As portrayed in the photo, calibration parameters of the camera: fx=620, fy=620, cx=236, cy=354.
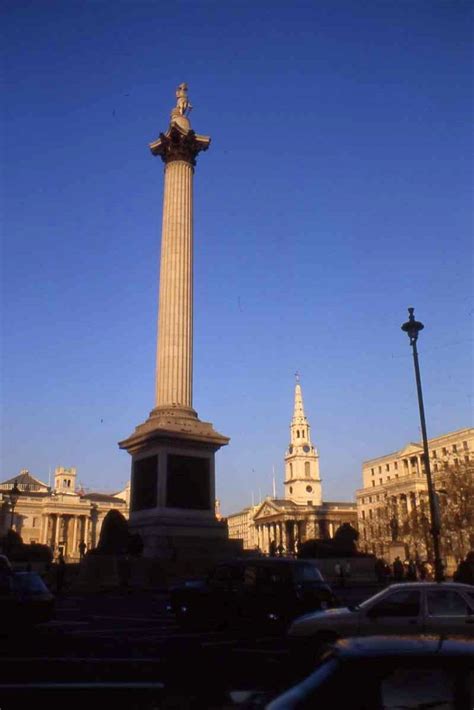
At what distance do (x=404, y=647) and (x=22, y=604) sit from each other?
1346 centimetres

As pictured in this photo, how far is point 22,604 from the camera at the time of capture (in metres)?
15.1

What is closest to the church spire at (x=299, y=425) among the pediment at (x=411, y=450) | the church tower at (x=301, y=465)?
the church tower at (x=301, y=465)

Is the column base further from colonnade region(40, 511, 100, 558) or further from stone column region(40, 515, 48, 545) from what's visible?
stone column region(40, 515, 48, 545)

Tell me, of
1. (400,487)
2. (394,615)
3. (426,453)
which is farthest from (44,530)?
(394,615)

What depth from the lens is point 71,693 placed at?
25.3ft

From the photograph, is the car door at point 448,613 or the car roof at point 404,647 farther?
the car door at point 448,613

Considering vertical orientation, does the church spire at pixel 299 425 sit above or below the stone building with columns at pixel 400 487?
above

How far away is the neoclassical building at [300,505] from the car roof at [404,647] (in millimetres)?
132964

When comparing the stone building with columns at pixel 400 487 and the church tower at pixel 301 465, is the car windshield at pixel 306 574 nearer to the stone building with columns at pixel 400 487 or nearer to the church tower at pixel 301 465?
the stone building with columns at pixel 400 487

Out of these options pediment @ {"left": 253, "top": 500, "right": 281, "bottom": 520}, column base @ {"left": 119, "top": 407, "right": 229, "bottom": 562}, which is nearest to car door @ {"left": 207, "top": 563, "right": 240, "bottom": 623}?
column base @ {"left": 119, "top": 407, "right": 229, "bottom": 562}

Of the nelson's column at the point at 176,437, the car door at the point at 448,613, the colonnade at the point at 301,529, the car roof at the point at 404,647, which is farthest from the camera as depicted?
the colonnade at the point at 301,529

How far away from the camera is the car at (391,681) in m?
3.64

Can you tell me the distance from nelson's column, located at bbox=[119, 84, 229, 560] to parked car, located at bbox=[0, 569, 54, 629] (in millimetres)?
17230

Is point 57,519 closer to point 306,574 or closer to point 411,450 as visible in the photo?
point 411,450
